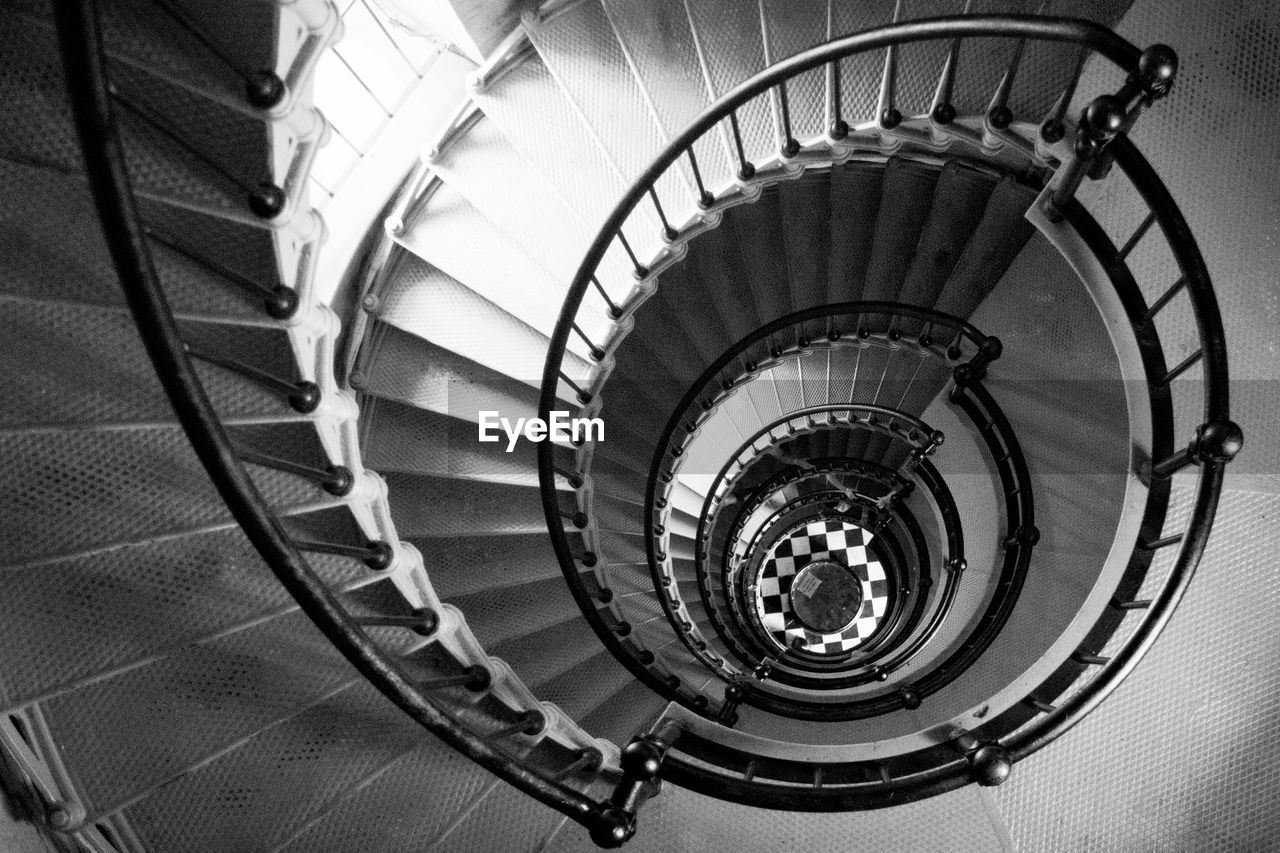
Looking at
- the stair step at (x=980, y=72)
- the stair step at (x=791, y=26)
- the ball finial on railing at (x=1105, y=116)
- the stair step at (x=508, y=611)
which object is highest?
the stair step at (x=980, y=72)

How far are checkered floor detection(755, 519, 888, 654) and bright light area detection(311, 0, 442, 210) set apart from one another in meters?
7.24

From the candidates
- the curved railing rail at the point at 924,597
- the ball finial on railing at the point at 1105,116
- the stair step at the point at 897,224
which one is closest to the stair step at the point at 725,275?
the stair step at the point at 897,224

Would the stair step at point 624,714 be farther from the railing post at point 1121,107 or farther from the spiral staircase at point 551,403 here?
the railing post at point 1121,107

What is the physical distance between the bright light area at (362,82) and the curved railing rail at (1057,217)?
195 centimetres

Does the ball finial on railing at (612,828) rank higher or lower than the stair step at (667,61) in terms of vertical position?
lower

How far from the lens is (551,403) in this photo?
3.67 m

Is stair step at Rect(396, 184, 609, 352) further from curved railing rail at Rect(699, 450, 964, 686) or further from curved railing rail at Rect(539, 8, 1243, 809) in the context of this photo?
curved railing rail at Rect(699, 450, 964, 686)

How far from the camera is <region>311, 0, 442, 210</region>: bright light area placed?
14.1 ft

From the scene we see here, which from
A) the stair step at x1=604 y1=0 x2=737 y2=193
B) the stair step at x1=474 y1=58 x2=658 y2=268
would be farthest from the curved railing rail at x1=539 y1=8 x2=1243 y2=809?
the stair step at x1=474 y1=58 x2=658 y2=268

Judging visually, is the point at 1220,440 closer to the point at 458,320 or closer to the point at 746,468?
the point at 458,320

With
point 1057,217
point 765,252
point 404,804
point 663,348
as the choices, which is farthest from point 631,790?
point 765,252

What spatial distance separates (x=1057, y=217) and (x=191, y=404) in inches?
135

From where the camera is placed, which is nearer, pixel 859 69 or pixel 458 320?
pixel 859 69

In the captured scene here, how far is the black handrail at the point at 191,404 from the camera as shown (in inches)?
61.0
